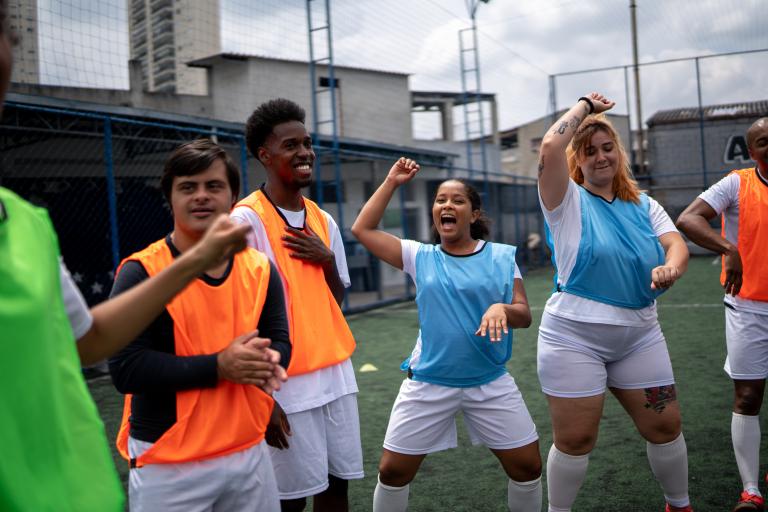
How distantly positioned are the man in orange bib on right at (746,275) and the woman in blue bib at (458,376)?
119 cm

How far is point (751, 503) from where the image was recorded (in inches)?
134

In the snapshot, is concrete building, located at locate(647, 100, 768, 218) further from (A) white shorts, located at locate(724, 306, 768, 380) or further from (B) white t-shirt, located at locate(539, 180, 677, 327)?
(B) white t-shirt, located at locate(539, 180, 677, 327)

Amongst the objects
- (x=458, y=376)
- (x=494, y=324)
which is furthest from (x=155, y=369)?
(x=458, y=376)

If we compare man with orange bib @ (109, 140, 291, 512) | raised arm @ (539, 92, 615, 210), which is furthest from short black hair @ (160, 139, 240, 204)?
raised arm @ (539, 92, 615, 210)

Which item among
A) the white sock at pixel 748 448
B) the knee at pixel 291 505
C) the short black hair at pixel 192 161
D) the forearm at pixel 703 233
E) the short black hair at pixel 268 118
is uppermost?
the short black hair at pixel 268 118

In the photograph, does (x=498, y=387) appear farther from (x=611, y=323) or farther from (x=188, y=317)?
(x=188, y=317)

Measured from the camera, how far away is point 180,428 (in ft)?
6.61

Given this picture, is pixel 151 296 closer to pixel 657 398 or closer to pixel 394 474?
pixel 394 474

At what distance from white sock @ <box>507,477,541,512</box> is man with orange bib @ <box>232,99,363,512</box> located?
66 centimetres

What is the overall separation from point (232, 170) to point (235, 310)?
49 centimetres

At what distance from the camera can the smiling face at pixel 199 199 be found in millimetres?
2152

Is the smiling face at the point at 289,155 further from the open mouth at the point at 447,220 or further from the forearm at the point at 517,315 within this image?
the forearm at the point at 517,315

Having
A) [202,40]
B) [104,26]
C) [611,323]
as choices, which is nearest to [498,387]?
[611,323]

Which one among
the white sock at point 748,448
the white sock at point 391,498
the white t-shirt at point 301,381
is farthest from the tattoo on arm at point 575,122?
the white sock at point 748,448
